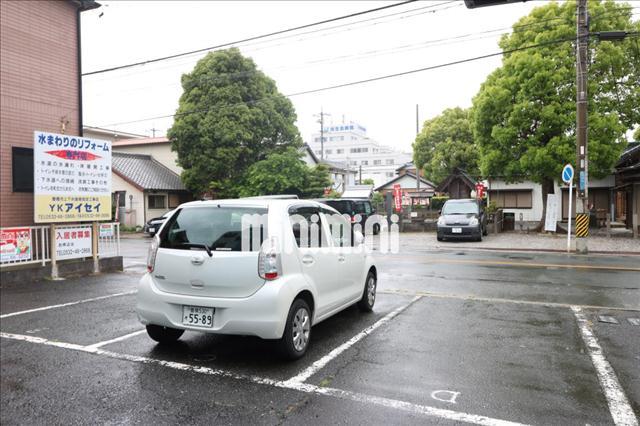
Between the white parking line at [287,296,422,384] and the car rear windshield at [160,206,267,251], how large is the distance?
1.31 m

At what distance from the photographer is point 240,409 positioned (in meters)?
3.56

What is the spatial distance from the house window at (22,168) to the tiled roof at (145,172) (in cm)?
1962

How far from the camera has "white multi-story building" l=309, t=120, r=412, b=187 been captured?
102938 millimetres

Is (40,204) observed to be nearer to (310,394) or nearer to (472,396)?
(310,394)

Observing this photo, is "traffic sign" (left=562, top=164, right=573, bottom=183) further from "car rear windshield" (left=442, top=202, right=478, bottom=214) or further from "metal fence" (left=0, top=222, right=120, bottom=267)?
"metal fence" (left=0, top=222, right=120, bottom=267)

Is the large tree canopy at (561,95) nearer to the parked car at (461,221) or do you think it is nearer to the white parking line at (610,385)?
the parked car at (461,221)

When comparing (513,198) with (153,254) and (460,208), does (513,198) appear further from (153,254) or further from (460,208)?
(153,254)

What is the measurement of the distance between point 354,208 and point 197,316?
60.6 feet

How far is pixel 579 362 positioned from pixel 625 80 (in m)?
20.9

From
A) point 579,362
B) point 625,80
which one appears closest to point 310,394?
point 579,362

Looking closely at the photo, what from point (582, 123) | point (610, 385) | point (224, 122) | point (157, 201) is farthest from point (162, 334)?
point (157, 201)

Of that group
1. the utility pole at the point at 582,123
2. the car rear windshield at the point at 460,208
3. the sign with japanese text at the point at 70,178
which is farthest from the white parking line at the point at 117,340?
the car rear windshield at the point at 460,208

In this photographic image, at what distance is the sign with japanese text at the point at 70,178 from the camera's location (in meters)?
9.36

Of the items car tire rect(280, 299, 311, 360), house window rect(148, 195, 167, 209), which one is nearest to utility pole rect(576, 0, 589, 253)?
car tire rect(280, 299, 311, 360)
